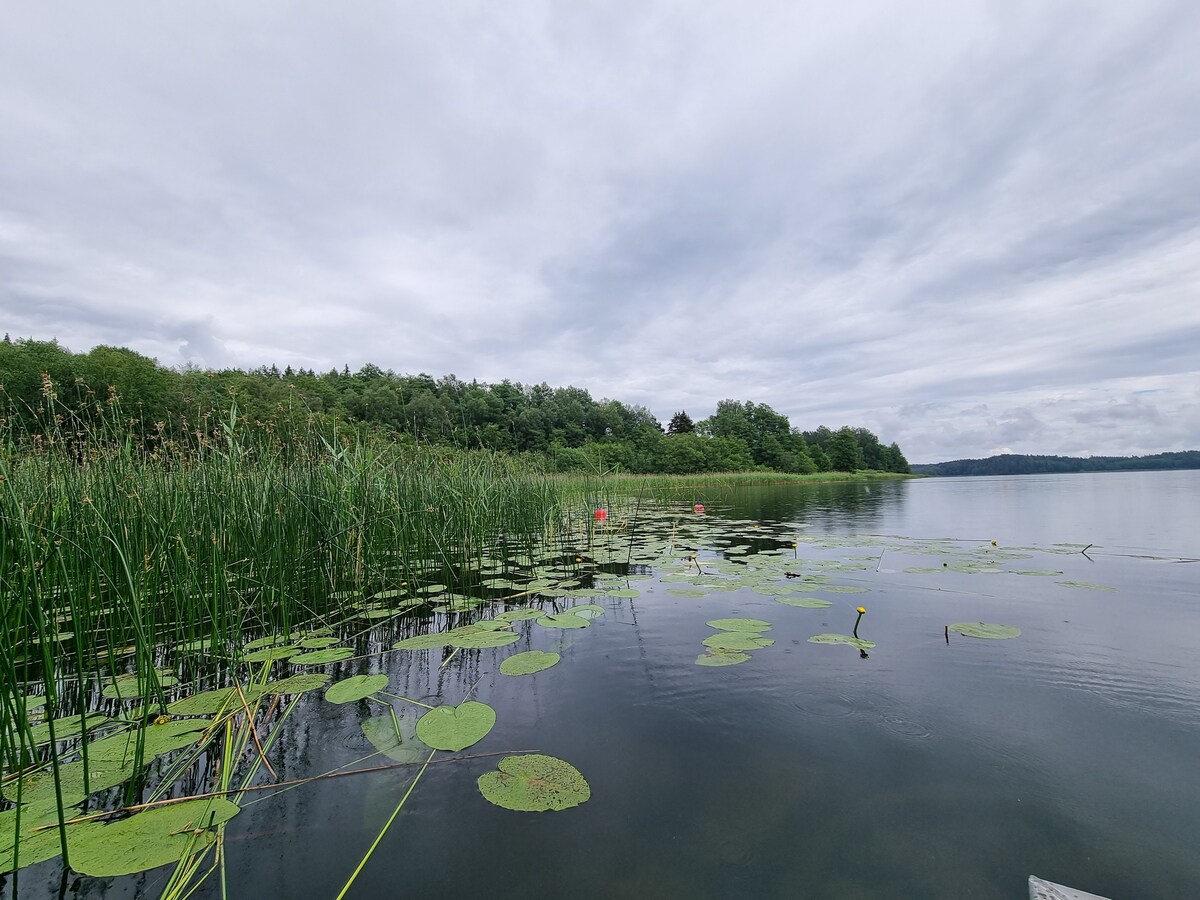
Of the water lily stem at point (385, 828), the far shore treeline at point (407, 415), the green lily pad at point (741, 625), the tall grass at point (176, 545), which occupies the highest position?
the far shore treeline at point (407, 415)

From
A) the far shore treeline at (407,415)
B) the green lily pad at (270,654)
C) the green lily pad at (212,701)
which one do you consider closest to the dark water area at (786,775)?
the green lily pad at (212,701)

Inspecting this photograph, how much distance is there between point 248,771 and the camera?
76.6 inches

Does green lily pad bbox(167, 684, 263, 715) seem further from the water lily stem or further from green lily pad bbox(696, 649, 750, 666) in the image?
green lily pad bbox(696, 649, 750, 666)

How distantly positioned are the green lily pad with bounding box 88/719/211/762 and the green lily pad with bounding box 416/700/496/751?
928 millimetres

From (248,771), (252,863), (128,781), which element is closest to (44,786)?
(128,781)

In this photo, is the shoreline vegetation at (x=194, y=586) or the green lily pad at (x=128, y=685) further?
the green lily pad at (x=128, y=685)

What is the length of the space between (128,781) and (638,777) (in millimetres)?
1983

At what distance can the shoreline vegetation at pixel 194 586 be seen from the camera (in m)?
1.63

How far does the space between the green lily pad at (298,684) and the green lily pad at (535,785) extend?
1285 millimetres

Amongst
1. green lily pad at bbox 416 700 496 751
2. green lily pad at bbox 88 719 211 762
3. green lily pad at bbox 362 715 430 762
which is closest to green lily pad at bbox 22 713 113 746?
green lily pad at bbox 88 719 211 762

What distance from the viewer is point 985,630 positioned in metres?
3.49

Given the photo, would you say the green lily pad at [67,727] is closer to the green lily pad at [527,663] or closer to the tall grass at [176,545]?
the tall grass at [176,545]

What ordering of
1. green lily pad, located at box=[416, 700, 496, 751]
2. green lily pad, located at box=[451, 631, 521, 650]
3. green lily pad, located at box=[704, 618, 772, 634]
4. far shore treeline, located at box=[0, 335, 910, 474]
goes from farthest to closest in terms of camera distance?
far shore treeline, located at box=[0, 335, 910, 474]
green lily pad, located at box=[704, 618, 772, 634]
green lily pad, located at box=[451, 631, 521, 650]
green lily pad, located at box=[416, 700, 496, 751]

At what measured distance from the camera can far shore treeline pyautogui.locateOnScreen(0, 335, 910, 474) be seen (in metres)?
4.58
